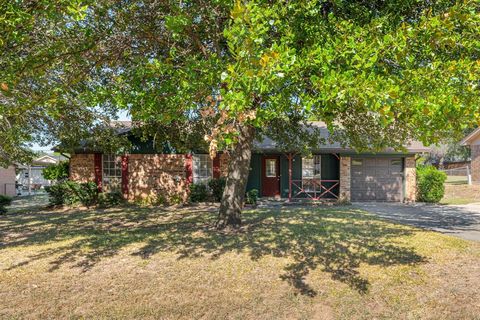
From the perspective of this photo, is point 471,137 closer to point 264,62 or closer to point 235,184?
point 235,184

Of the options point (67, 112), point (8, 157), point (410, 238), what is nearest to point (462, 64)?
point (410, 238)

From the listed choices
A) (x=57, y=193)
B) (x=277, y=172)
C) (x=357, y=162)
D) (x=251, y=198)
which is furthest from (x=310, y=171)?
(x=57, y=193)

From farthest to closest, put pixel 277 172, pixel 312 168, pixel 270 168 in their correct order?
pixel 270 168 → pixel 277 172 → pixel 312 168

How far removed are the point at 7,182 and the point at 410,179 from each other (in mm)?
25993

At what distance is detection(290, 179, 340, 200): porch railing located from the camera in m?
17.7

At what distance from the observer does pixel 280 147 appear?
46.4ft

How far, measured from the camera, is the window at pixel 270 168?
18484mm

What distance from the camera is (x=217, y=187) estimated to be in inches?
632

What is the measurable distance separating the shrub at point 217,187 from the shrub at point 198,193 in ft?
1.21

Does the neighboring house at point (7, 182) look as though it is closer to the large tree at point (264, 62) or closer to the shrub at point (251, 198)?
the shrub at point (251, 198)

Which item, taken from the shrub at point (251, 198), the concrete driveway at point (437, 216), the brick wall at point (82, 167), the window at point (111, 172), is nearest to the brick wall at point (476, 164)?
the concrete driveway at point (437, 216)

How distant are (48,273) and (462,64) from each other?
7164 mm

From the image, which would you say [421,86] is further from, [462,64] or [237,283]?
[237,283]

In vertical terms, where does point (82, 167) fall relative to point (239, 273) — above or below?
above
